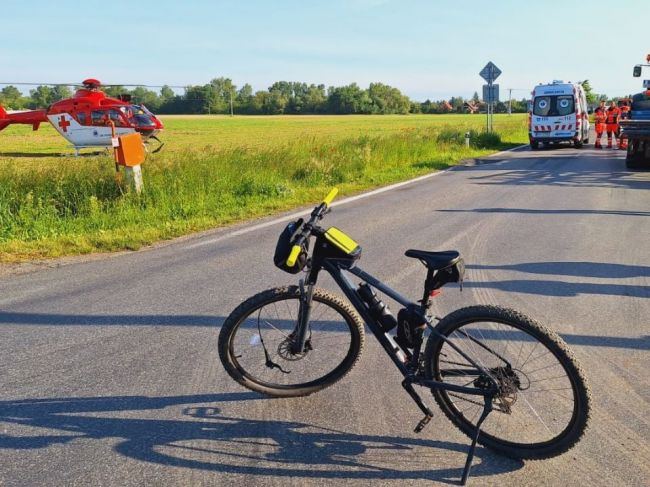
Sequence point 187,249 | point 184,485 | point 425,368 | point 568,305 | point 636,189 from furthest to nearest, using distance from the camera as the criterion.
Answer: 1. point 636,189
2. point 187,249
3. point 568,305
4. point 425,368
5. point 184,485

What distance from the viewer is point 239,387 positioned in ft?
12.3

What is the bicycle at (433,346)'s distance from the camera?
9.23ft

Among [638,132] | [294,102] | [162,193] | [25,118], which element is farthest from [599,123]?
[294,102]

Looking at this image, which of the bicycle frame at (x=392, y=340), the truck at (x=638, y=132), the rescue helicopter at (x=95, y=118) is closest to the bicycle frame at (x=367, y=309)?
the bicycle frame at (x=392, y=340)

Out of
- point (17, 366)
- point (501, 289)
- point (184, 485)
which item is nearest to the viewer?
point (184, 485)

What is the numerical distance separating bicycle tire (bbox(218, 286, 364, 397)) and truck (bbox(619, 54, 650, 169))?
14.4 m

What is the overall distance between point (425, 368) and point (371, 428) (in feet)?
1.60

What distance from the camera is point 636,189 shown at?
12406mm

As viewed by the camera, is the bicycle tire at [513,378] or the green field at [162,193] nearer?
the bicycle tire at [513,378]

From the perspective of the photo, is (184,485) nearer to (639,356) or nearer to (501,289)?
(639,356)

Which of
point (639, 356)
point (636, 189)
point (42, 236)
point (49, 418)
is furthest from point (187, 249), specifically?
point (636, 189)

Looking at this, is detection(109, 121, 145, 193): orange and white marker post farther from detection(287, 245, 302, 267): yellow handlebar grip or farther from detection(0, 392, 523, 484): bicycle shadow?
detection(287, 245, 302, 267): yellow handlebar grip

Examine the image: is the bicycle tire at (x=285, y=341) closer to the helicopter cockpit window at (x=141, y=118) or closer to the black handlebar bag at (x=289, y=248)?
the black handlebar bag at (x=289, y=248)

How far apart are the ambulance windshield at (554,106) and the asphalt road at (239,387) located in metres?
18.0
